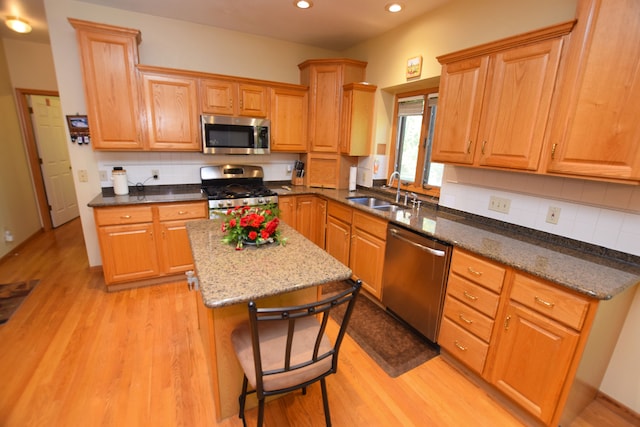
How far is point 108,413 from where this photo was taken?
160cm

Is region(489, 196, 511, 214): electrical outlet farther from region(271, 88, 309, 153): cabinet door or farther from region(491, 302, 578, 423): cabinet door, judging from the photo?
region(271, 88, 309, 153): cabinet door

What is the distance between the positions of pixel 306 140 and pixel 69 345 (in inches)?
119

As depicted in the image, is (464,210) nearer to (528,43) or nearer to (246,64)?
(528,43)

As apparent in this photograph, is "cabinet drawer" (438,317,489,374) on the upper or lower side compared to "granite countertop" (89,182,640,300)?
lower

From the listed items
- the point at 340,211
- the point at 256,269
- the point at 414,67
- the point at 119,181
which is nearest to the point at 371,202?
the point at 340,211

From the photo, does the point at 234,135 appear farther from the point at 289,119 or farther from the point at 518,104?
the point at 518,104

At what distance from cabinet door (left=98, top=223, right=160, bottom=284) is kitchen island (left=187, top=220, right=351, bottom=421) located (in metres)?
1.43

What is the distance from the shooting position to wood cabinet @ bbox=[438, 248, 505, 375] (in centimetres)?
172

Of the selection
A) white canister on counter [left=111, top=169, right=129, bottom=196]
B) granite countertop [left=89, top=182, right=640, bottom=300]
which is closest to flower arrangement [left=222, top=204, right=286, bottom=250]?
granite countertop [left=89, top=182, right=640, bottom=300]

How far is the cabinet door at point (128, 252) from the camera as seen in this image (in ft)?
8.93

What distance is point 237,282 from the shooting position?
1295mm

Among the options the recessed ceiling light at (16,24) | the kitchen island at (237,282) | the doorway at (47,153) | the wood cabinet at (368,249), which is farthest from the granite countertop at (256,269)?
the doorway at (47,153)


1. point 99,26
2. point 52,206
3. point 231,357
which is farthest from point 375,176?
point 52,206

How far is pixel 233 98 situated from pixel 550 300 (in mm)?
3265
